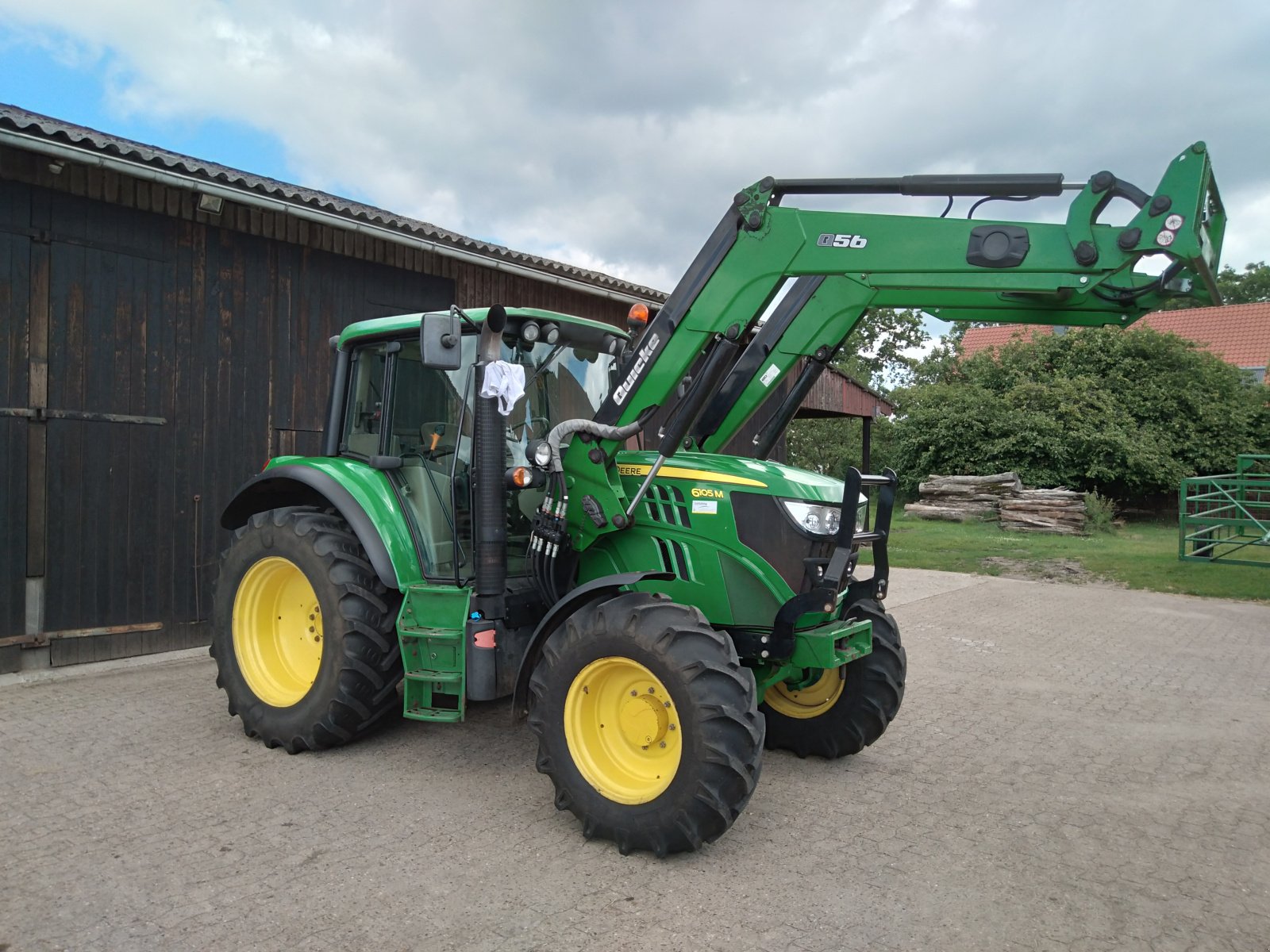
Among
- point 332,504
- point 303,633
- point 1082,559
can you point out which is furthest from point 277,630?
point 1082,559

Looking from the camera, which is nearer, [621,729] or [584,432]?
[621,729]

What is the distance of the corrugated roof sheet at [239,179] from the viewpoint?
5.70 m

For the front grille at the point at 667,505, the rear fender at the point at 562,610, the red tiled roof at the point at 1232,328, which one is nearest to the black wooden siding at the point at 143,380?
the rear fender at the point at 562,610

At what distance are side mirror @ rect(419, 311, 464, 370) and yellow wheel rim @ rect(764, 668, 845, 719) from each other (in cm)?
245

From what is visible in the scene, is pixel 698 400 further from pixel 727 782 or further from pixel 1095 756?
pixel 1095 756

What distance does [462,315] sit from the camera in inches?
159

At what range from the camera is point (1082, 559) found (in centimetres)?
1419

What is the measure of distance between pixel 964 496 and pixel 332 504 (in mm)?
18064

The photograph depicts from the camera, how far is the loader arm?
349cm

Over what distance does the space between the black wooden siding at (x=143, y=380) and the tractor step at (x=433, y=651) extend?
11.4 feet

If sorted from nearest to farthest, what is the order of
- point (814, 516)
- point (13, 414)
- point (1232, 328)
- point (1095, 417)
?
point (814, 516), point (13, 414), point (1095, 417), point (1232, 328)

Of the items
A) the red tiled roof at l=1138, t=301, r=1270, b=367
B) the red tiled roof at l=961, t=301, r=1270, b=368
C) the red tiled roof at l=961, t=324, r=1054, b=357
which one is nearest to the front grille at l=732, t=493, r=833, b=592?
the red tiled roof at l=961, t=324, r=1054, b=357

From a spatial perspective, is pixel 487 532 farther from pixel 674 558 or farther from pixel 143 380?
pixel 143 380

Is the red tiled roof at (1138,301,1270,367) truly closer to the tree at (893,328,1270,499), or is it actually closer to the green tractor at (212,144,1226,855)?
the tree at (893,328,1270,499)
